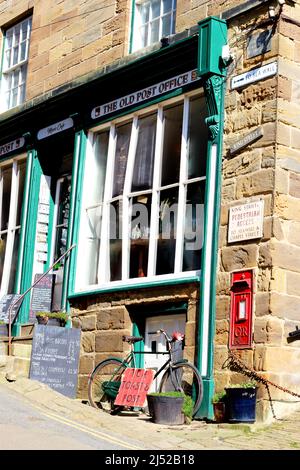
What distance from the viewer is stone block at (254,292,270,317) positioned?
11289 mm

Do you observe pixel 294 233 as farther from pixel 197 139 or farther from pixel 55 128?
pixel 55 128

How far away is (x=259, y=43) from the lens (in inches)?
485

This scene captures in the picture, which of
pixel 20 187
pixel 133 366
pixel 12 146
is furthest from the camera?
pixel 12 146

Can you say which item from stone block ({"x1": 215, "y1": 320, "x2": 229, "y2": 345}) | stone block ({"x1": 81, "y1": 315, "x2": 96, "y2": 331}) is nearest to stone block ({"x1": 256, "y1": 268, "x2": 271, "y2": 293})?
stone block ({"x1": 215, "y1": 320, "x2": 229, "y2": 345})

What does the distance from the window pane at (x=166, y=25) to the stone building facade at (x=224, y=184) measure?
242 millimetres

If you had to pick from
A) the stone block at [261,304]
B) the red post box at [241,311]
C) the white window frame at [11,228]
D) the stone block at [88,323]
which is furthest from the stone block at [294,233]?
the white window frame at [11,228]

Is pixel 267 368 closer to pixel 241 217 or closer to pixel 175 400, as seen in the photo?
pixel 175 400

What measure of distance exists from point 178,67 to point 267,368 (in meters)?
5.03

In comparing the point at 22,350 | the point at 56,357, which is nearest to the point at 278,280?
the point at 56,357

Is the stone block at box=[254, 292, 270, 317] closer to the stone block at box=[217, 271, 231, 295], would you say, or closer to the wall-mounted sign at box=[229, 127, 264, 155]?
the stone block at box=[217, 271, 231, 295]

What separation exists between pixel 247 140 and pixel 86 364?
179 inches

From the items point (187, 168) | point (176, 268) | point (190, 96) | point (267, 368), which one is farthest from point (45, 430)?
point (190, 96)

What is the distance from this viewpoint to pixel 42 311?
1551cm

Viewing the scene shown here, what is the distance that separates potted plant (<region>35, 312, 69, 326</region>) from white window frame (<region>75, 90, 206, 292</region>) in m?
0.56
